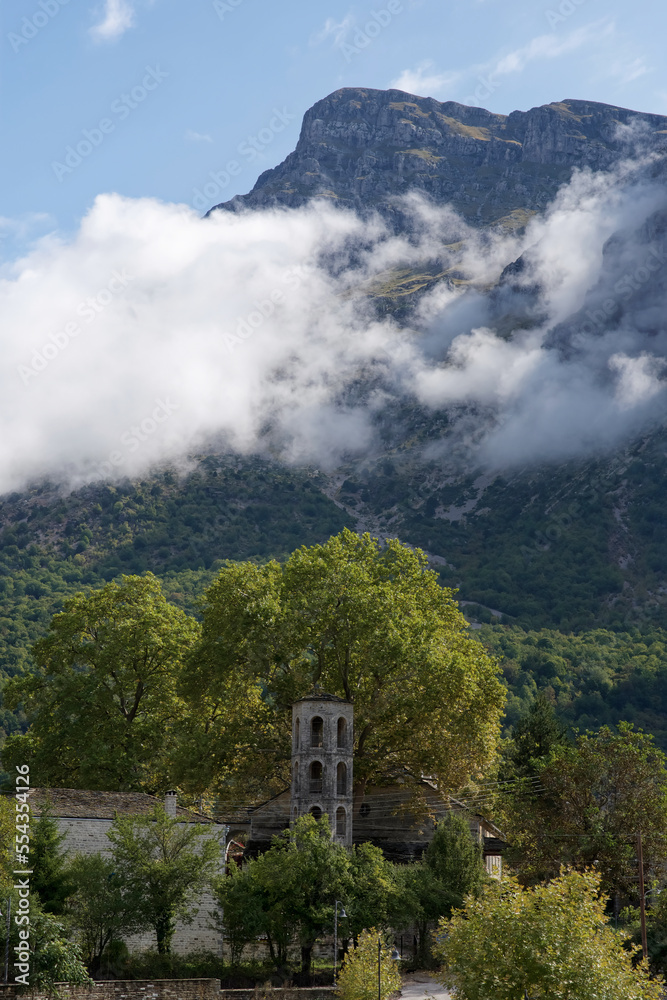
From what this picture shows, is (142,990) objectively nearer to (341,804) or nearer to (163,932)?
(163,932)

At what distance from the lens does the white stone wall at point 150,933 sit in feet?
151

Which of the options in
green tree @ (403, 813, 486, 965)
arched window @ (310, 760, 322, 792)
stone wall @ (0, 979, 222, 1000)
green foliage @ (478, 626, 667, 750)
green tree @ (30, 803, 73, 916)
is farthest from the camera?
green foliage @ (478, 626, 667, 750)

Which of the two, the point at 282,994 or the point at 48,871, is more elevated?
the point at 48,871

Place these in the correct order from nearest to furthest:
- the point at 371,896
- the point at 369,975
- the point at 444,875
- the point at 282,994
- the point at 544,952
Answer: the point at 544,952 < the point at 369,975 < the point at 282,994 < the point at 371,896 < the point at 444,875

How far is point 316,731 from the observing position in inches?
2100

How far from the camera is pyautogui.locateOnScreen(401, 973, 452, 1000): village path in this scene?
42.3m

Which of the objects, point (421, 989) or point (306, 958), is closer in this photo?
point (306, 958)

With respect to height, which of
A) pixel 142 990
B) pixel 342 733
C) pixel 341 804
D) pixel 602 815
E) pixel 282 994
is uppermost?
pixel 342 733

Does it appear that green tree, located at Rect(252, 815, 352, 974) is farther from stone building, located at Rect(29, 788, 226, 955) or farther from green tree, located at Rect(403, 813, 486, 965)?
green tree, located at Rect(403, 813, 486, 965)

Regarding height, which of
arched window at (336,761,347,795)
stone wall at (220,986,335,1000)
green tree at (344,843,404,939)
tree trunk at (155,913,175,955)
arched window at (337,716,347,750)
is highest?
arched window at (337,716,347,750)

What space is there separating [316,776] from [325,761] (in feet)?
8.97

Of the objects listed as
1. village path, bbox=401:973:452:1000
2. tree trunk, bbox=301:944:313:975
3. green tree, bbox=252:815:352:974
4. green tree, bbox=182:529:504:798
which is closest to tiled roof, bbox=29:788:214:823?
green tree, bbox=252:815:352:974

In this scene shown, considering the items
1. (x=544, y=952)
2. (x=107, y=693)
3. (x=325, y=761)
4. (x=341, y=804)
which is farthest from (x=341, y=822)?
(x=544, y=952)

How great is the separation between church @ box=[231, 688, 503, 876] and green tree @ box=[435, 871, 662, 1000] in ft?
69.2
